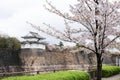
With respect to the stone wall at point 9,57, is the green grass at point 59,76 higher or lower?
lower

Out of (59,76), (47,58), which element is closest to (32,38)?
(47,58)

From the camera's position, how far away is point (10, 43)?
39812 mm

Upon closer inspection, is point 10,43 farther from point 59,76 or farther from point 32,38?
point 59,76

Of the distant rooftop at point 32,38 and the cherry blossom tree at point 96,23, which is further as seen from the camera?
the distant rooftop at point 32,38

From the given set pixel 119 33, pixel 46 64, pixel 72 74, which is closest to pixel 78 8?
pixel 119 33

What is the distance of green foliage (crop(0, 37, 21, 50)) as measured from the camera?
38125 mm

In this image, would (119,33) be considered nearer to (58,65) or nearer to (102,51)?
(102,51)

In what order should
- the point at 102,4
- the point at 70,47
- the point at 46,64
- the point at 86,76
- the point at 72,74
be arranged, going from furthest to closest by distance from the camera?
the point at 46,64 → the point at 86,76 → the point at 72,74 → the point at 70,47 → the point at 102,4

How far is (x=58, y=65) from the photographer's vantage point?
129ft

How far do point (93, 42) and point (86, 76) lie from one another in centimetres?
994

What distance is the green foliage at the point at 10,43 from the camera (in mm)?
38125

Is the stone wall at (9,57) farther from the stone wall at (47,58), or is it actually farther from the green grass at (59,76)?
the green grass at (59,76)

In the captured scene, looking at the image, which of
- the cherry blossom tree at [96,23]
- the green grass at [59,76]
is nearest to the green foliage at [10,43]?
the green grass at [59,76]

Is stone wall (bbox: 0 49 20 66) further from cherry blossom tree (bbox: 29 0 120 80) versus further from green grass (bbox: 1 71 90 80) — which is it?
cherry blossom tree (bbox: 29 0 120 80)
